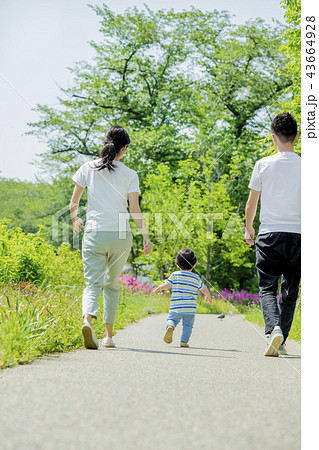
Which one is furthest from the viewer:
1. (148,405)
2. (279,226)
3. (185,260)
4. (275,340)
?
(185,260)

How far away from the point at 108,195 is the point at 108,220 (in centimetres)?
20

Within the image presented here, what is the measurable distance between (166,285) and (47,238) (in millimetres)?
17487

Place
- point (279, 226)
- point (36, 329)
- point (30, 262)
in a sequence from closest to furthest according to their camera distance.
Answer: point (36, 329) < point (279, 226) < point (30, 262)

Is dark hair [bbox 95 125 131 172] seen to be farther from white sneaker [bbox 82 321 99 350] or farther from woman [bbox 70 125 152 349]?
white sneaker [bbox 82 321 99 350]

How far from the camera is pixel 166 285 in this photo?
15.7 feet

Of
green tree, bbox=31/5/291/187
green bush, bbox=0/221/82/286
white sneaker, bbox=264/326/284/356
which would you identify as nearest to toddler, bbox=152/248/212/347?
white sneaker, bbox=264/326/284/356

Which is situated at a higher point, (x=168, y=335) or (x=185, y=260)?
(x=185, y=260)

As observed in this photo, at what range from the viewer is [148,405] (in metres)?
1.87

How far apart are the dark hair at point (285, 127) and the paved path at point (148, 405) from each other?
5.50 feet

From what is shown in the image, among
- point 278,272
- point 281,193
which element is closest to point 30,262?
point 278,272

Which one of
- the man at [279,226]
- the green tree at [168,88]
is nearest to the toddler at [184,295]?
the man at [279,226]

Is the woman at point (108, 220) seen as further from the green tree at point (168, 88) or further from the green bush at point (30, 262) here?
the green tree at point (168, 88)

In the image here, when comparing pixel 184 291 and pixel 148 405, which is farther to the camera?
pixel 184 291

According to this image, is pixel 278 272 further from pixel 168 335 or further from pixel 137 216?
pixel 168 335
